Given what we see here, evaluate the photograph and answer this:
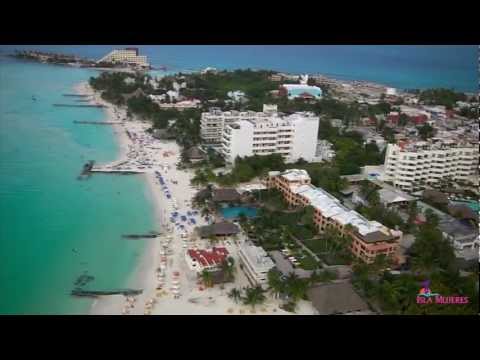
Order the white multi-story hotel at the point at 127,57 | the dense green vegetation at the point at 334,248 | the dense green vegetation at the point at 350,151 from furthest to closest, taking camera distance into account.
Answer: the white multi-story hotel at the point at 127,57
the dense green vegetation at the point at 350,151
the dense green vegetation at the point at 334,248

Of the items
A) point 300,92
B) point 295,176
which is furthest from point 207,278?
point 300,92

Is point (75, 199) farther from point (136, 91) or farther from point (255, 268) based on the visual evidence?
point (136, 91)

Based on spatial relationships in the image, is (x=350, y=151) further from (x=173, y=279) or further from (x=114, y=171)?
(x=173, y=279)

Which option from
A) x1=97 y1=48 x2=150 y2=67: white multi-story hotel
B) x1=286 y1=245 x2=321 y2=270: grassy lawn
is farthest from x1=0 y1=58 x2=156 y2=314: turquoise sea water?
x1=97 y1=48 x2=150 y2=67: white multi-story hotel

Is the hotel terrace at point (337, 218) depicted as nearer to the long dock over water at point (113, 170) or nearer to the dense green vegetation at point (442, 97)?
the long dock over water at point (113, 170)

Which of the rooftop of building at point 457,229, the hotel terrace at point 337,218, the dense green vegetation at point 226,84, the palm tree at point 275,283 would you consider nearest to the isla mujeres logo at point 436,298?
the hotel terrace at point 337,218

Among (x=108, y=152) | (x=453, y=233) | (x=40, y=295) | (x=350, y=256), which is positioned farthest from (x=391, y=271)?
(x=108, y=152)

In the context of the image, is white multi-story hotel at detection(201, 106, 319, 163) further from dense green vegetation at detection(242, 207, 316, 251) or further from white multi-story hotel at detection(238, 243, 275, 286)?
white multi-story hotel at detection(238, 243, 275, 286)
